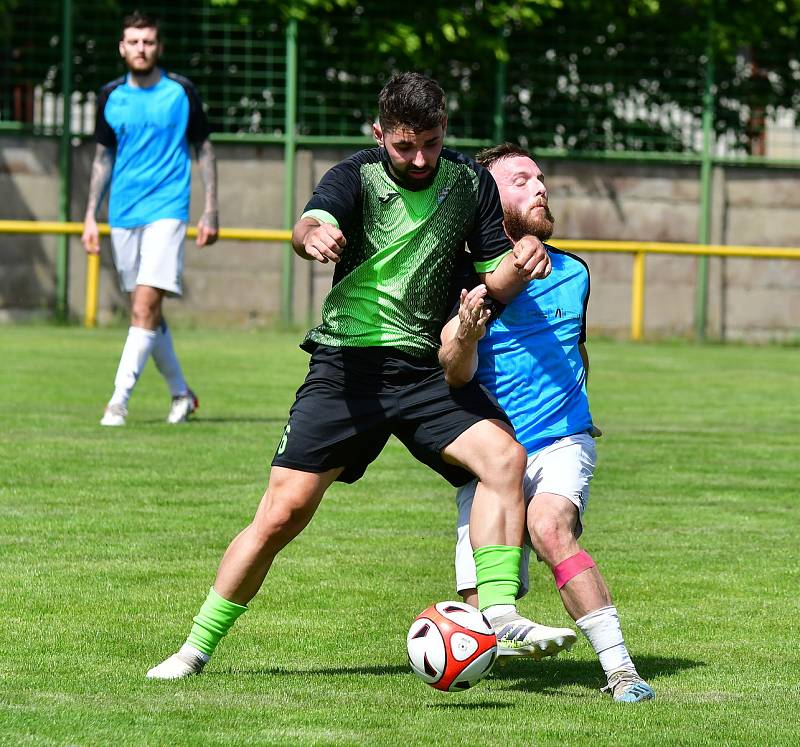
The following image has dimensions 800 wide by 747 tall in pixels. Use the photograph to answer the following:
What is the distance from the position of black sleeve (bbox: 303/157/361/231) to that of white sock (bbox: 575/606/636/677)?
4.52 feet

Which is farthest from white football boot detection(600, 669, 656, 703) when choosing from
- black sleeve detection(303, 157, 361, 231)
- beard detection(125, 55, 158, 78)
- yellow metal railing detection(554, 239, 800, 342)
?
yellow metal railing detection(554, 239, 800, 342)

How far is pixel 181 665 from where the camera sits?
201 inches

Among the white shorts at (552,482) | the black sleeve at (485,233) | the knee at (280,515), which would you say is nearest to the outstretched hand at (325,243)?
the black sleeve at (485,233)

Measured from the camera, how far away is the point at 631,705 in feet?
15.9

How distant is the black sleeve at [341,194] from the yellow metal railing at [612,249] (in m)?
13.9

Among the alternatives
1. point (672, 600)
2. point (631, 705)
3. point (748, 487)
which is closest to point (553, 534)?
point (631, 705)

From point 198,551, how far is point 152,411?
4.83m

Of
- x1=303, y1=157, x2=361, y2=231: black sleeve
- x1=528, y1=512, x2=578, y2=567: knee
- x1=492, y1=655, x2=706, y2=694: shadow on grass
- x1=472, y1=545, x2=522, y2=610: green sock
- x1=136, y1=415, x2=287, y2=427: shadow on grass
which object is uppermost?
x1=303, y1=157, x2=361, y2=231: black sleeve

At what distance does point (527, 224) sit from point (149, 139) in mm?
5738

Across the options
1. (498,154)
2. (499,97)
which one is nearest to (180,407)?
(498,154)

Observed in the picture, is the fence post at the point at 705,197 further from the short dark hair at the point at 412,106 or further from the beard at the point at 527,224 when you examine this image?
the short dark hair at the point at 412,106

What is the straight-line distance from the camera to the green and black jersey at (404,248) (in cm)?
530

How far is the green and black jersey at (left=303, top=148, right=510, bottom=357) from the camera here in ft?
17.4

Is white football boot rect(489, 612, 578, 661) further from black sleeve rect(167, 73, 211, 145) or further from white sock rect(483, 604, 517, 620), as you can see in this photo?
black sleeve rect(167, 73, 211, 145)
